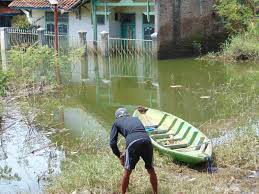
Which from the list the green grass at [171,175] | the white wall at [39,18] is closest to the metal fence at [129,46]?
→ the white wall at [39,18]

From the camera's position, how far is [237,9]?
1014 inches

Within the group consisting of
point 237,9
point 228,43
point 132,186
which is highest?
point 237,9

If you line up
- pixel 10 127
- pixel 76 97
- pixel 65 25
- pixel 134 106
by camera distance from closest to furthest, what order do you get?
pixel 10 127 < pixel 134 106 < pixel 76 97 < pixel 65 25

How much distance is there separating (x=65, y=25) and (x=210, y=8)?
8615mm

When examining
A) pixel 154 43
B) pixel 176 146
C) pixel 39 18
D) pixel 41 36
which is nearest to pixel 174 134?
Answer: pixel 176 146

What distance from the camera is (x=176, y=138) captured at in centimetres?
1102

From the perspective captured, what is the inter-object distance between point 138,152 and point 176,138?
313 centimetres

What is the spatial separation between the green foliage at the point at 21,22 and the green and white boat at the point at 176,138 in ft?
66.7

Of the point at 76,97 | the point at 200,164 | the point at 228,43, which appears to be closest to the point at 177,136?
the point at 200,164

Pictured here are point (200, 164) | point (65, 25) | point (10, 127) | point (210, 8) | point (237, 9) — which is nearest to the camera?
point (200, 164)

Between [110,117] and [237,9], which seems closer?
[110,117]

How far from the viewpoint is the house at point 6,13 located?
3436cm

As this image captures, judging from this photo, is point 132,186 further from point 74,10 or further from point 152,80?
point 74,10

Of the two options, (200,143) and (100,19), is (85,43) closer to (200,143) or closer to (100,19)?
(100,19)
